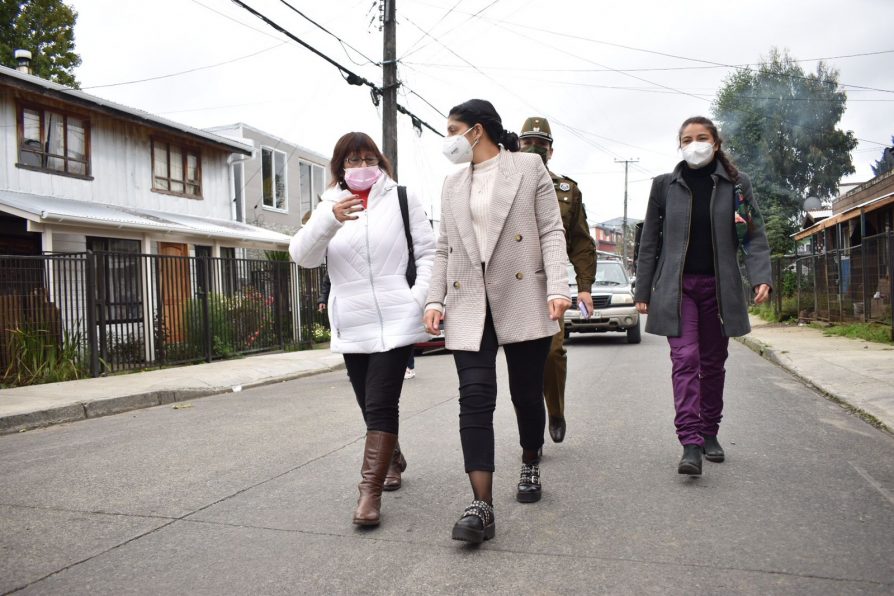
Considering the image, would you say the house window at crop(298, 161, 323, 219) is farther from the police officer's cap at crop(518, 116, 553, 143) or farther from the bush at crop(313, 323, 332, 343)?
the police officer's cap at crop(518, 116, 553, 143)

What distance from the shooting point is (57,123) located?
1559cm

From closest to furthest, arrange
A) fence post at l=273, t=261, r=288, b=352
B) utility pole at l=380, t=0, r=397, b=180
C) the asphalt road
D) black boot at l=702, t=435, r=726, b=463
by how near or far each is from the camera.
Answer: the asphalt road
black boot at l=702, t=435, r=726, b=463
fence post at l=273, t=261, r=288, b=352
utility pole at l=380, t=0, r=397, b=180

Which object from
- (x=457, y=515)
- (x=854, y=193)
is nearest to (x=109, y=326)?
(x=457, y=515)

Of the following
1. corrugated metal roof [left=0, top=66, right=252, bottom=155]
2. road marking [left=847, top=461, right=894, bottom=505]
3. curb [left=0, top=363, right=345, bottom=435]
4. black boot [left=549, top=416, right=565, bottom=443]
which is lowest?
curb [left=0, top=363, right=345, bottom=435]

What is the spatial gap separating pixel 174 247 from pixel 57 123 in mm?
3732

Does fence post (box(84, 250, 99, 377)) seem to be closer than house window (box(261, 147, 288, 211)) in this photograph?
Yes

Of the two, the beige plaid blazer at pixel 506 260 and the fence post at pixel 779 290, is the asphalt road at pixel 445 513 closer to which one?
the beige plaid blazer at pixel 506 260

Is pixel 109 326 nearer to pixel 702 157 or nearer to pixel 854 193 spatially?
pixel 702 157

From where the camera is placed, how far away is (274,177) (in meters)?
24.7

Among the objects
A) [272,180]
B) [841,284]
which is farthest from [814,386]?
[272,180]

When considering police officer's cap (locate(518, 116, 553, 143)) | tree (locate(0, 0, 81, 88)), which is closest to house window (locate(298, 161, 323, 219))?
tree (locate(0, 0, 81, 88))

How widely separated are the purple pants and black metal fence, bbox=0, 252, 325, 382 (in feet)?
28.8

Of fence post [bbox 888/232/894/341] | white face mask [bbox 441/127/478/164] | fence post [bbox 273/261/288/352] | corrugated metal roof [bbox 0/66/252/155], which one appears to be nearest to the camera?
white face mask [bbox 441/127/478/164]

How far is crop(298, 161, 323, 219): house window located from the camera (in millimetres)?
26891
